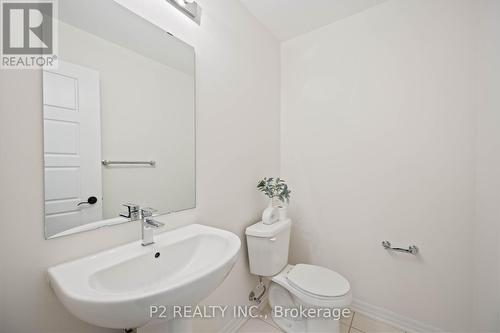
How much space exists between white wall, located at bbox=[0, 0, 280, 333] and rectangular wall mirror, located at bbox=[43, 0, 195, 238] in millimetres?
45

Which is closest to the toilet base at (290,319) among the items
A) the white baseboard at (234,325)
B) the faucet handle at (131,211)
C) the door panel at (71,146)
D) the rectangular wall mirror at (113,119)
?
the white baseboard at (234,325)

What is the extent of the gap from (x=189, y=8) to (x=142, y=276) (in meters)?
1.27

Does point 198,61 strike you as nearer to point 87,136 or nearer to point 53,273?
point 87,136

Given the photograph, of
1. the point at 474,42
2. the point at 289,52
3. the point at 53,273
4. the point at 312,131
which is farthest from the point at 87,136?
the point at 474,42

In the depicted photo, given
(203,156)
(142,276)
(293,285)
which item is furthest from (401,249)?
(142,276)

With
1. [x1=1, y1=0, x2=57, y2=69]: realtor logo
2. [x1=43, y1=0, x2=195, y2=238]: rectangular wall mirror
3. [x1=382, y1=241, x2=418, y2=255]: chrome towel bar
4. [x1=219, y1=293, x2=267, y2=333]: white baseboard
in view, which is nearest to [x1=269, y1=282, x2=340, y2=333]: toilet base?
[x1=219, y1=293, x2=267, y2=333]: white baseboard

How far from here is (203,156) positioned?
1221mm


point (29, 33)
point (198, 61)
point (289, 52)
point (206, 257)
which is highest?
point (289, 52)

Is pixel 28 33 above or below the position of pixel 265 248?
above

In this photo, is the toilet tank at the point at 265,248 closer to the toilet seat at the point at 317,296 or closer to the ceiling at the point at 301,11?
the toilet seat at the point at 317,296

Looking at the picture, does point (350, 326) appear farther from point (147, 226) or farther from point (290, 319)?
point (147, 226)

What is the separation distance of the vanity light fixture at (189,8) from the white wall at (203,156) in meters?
0.03

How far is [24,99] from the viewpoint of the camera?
0.64 meters

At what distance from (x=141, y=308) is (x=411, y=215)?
5.37 ft
